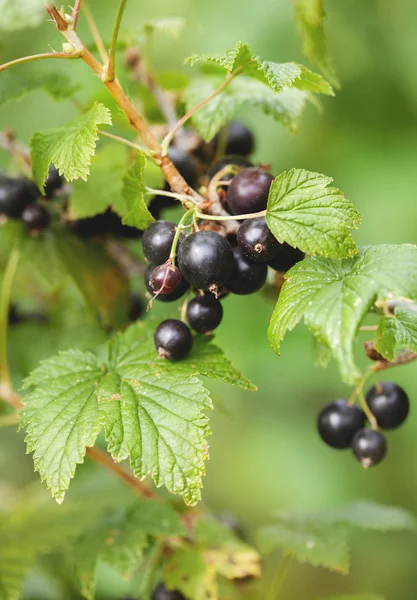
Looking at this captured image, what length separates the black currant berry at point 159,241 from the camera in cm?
88

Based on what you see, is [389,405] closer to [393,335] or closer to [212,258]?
[393,335]

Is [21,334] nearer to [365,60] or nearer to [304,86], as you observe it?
[304,86]

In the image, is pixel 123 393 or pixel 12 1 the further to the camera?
pixel 12 1

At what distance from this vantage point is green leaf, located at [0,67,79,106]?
3.84ft

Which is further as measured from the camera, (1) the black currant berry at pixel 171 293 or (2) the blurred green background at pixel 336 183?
(2) the blurred green background at pixel 336 183

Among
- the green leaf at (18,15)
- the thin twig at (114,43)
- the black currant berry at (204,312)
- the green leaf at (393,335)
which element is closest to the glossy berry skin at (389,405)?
the green leaf at (393,335)

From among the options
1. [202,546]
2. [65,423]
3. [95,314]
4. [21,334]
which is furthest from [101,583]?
[65,423]

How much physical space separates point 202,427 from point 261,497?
7.43 feet

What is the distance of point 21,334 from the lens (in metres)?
1.57

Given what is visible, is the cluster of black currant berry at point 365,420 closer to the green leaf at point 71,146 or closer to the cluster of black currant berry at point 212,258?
the cluster of black currant berry at point 212,258

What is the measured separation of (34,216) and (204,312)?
53cm

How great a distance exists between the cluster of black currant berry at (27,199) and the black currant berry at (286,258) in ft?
1.73

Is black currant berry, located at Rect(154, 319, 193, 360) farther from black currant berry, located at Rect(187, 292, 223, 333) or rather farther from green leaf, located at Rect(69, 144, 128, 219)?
green leaf, located at Rect(69, 144, 128, 219)

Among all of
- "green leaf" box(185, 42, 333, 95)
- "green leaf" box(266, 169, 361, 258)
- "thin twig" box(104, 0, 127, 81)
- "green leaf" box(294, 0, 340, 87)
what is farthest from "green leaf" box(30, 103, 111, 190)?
"green leaf" box(294, 0, 340, 87)
